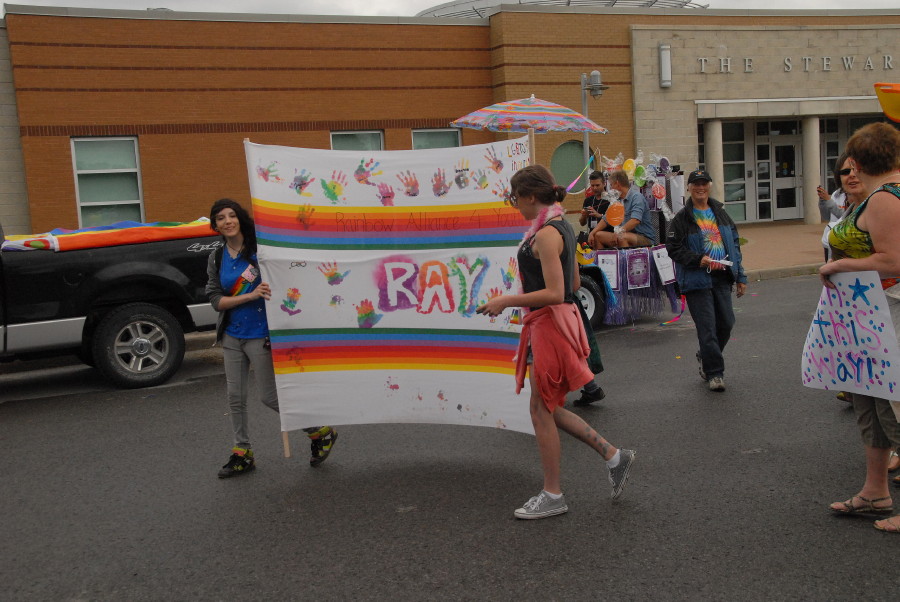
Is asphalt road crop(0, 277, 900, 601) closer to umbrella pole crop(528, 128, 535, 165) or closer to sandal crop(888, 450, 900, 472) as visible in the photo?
sandal crop(888, 450, 900, 472)

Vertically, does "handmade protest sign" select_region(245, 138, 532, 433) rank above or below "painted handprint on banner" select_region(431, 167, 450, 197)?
below

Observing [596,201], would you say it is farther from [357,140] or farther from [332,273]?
[357,140]

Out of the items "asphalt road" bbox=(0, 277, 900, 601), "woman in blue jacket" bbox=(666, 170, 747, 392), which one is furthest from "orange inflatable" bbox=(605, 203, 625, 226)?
"asphalt road" bbox=(0, 277, 900, 601)

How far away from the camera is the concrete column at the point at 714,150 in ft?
75.4

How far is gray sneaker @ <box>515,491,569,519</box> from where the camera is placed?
14.8 feet

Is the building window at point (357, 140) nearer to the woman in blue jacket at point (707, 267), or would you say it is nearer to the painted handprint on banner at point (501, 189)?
the woman in blue jacket at point (707, 267)

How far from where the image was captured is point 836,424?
19.6ft

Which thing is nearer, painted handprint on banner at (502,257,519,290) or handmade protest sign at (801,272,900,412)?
handmade protest sign at (801,272,900,412)

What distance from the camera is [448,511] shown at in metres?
4.71

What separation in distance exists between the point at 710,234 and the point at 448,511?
3.75 metres

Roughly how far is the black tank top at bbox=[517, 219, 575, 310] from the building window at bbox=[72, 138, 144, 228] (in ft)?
47.0

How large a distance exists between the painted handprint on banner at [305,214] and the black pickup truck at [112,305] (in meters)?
3.63

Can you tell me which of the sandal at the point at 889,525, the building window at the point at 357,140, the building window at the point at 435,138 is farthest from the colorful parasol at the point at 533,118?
the sandal at the point at 889,525

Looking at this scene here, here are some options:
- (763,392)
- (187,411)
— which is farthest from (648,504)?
(187,411)
